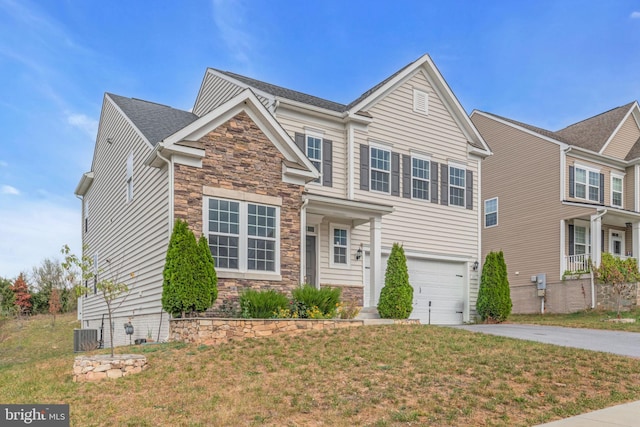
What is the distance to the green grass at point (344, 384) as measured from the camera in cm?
706

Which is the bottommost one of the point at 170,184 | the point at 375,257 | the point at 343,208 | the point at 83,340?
the point at 83,340

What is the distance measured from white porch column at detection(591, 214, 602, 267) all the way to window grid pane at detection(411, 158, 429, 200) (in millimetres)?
8245

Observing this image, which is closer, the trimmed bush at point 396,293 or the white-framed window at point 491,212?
the trimmed bush at point 396,293

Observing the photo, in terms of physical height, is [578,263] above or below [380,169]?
below

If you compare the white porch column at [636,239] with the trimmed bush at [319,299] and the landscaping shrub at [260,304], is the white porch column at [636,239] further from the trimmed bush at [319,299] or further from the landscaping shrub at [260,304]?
the landscaping shrub at [260,304]

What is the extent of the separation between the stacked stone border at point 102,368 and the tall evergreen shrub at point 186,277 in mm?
2454

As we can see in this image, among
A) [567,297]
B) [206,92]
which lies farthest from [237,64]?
[567,297]

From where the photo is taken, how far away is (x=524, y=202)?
25.2m

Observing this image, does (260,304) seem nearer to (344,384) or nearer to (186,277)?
(186,277)

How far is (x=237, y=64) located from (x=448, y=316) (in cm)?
1170

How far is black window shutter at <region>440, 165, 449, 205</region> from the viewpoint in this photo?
19.0 metres

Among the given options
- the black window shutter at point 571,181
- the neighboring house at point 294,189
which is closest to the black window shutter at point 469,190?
the neighboring house at point 294,189

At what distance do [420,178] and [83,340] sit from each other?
11.4 meters

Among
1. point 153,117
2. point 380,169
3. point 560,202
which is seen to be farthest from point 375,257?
point 560,202
